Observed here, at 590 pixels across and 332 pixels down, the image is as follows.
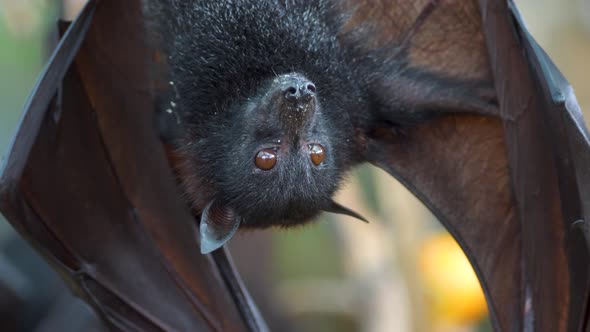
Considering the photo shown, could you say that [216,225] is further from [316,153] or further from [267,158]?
[316,153]

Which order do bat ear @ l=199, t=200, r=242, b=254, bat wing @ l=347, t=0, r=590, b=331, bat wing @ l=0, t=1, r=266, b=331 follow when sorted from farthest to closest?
1. bat wing @ l=0, t=1, r=266, b=331
2. bat wing @ l=347, t=0, r=590, b=331
3. bat ear @ l=199, t=200, r=242, b=254

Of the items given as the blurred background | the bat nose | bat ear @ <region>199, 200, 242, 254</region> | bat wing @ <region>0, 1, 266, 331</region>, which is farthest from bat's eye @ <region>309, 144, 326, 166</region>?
the blurred background

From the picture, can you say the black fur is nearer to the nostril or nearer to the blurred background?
the nostril

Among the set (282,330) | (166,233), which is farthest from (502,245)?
(282,330)

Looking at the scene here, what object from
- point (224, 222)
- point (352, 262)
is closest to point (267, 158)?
point (224, 222)

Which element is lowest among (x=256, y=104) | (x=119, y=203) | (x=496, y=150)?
(x=119, y=203)

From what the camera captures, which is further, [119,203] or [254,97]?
[119,203]

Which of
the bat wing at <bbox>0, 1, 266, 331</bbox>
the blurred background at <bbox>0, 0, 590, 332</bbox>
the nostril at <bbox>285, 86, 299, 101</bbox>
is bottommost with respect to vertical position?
the blurred background at <bbox>0, 0, 590, 332</bbox>
